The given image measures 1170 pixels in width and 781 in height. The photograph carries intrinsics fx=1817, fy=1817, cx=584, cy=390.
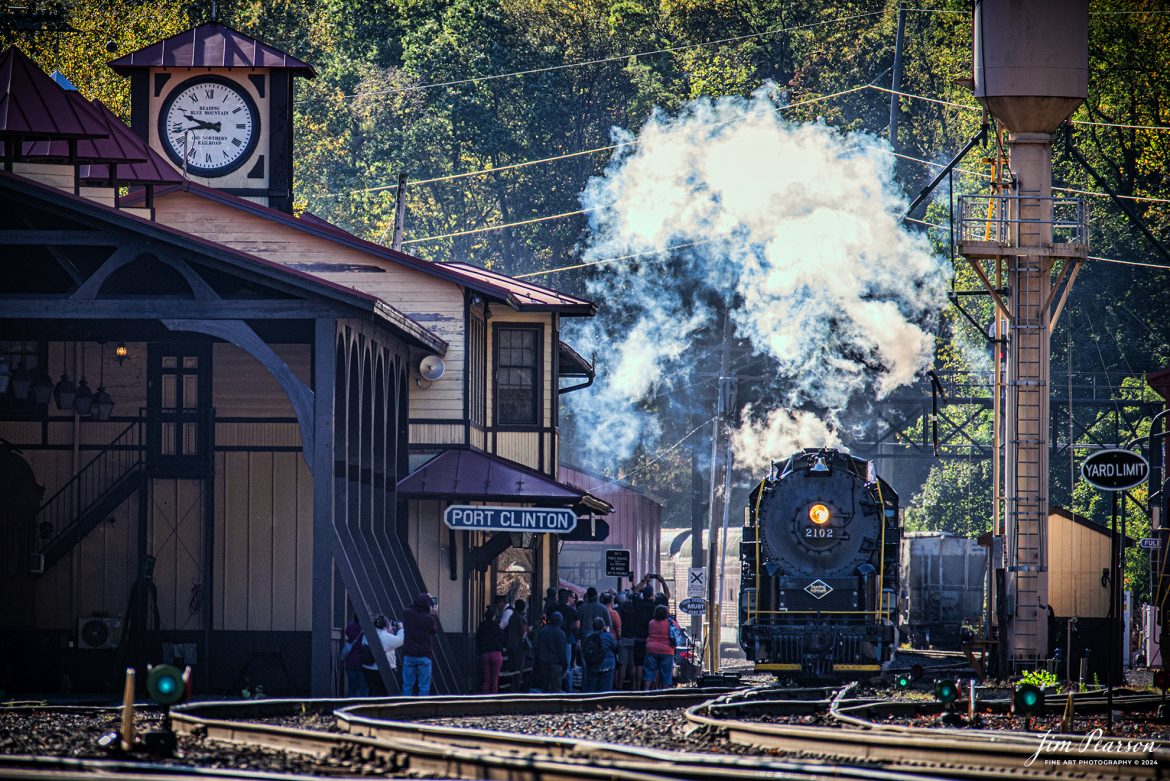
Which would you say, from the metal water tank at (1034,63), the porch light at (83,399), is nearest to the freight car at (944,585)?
the metal water tank at (1034,63)

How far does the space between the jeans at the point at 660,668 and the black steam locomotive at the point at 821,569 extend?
1.23 meters

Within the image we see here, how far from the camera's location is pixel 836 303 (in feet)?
182

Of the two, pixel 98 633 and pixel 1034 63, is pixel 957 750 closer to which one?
pixel 98 633

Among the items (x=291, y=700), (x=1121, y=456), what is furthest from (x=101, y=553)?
(x=1121, y=456)

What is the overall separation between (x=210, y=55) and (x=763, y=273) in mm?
30835

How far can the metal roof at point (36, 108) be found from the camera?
22000 mm

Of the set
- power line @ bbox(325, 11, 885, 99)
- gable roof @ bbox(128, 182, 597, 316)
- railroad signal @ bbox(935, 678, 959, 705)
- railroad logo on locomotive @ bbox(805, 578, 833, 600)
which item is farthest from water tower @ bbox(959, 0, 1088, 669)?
power line @ bbox(325, 11, 885, 99)

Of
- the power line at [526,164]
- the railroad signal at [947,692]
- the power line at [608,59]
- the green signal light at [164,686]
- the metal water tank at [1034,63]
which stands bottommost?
the railroad signal at [947,692]

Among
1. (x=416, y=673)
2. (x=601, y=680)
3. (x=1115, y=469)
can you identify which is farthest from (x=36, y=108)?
(x=1115, y=469)

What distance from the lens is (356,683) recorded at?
22609 millimetres

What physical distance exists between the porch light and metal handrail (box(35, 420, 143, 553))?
93 centimetres

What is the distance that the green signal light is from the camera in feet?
45.9

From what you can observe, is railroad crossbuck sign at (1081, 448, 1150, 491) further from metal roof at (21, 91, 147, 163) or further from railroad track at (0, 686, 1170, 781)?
metal roof at (21, 91, 147, 163)

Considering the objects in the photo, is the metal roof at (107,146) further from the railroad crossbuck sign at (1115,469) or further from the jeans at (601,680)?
the railroad crossbuck sign at (1115,469)
